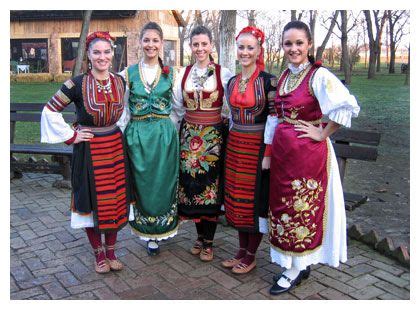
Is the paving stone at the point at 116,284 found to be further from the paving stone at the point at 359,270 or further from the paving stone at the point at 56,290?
the paving stone at the point at 359,270

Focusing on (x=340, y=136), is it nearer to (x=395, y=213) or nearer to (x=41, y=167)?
(x=395, y=213)

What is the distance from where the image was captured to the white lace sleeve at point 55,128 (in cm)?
329

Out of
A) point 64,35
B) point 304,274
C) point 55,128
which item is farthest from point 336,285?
point 64,35

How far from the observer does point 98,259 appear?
363 cm

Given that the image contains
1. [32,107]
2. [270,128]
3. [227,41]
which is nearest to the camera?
[270,128]

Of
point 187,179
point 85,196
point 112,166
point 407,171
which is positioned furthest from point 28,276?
point 407,171

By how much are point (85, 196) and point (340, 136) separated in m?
2.50

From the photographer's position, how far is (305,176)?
121 inches

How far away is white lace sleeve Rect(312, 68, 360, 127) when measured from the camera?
287 cm

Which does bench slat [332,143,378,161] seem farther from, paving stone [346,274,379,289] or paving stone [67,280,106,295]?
paving stone [67,280,106,295]

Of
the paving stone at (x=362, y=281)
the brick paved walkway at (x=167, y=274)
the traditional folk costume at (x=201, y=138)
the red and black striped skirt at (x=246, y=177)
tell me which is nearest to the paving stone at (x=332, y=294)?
the brick paved walkway at (x=167, y=274)

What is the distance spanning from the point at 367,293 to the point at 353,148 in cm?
145

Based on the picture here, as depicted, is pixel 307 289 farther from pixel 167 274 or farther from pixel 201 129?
pixel 201 129

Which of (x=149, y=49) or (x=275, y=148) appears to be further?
(x=149, y=49)
